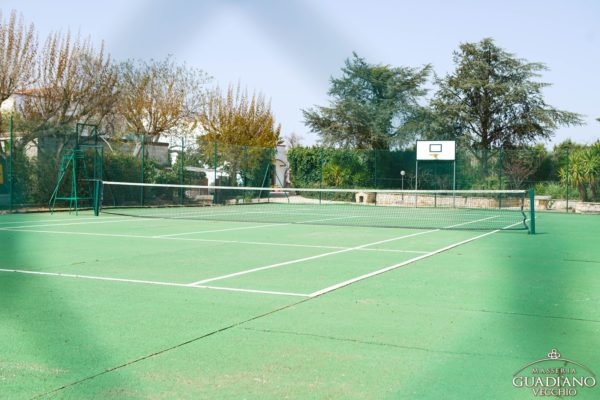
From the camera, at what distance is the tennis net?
18391mm

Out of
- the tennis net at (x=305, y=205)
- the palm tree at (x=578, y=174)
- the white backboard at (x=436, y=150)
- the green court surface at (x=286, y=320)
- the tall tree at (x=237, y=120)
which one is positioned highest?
the tall tree at (x=237, y=120)

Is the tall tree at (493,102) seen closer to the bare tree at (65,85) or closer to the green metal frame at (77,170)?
the bare tree at (65,85)

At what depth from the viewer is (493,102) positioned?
39.5 meters

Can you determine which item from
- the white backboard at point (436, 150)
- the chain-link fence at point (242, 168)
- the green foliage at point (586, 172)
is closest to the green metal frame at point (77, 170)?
the chain-link fence at point (242, 168)

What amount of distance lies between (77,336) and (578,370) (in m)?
3.06

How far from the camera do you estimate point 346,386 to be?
338cm

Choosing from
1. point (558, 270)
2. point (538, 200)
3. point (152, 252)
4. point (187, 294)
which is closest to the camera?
point (187, 294)

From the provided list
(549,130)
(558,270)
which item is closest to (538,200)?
(549,130)

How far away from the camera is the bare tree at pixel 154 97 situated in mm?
29891

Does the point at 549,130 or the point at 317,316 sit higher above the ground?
the point at 549,130

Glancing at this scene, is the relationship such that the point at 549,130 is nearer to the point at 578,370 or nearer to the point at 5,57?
the point at 5,57

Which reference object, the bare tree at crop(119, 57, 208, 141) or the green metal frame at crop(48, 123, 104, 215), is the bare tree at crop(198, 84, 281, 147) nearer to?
the bare tree at crop(119, 57, 208, 141)

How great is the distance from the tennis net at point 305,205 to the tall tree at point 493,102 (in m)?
11.2

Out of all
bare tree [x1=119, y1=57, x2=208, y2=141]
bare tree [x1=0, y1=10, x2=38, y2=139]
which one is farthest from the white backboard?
bare tree [x1=0, y1=10, x2=38, y2=139]
